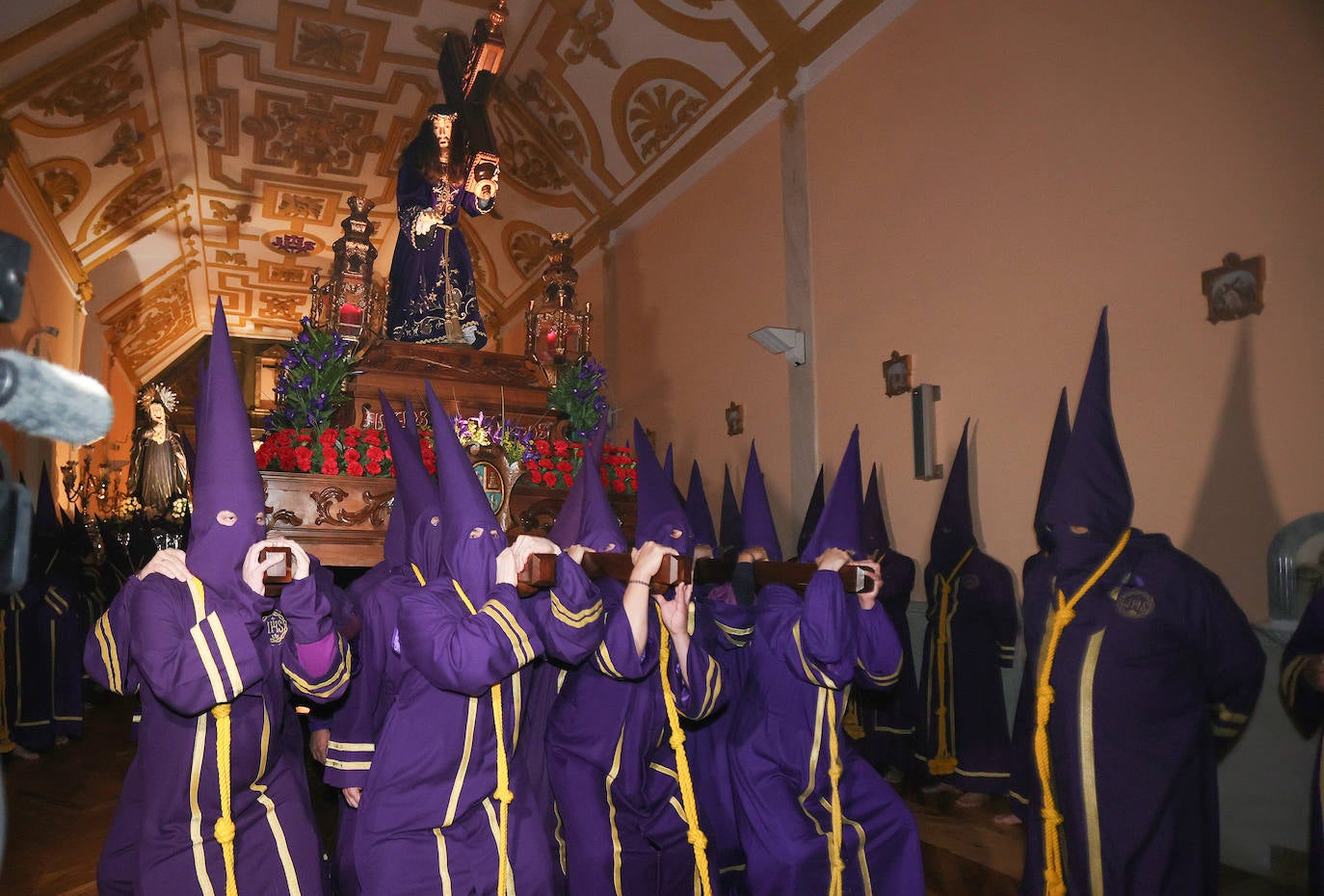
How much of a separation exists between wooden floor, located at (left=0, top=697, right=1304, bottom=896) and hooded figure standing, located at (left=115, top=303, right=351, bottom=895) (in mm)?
1137

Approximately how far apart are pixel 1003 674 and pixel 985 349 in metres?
1.98

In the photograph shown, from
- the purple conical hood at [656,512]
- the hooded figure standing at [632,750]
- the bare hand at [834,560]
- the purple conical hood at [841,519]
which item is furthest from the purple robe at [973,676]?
the hooded figure standing at [632,750]

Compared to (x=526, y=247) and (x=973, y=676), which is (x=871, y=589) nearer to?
(x=973, y=676)

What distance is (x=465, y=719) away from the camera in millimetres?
2732

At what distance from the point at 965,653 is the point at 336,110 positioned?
364 inches

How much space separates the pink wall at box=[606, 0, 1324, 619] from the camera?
4.16 metres

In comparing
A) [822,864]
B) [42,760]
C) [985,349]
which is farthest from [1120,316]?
[42,760]

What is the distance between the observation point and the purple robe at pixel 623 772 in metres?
3.23

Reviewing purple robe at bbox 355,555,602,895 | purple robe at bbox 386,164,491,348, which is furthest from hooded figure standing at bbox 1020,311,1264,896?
purple robe at bbox 386,164,491,348

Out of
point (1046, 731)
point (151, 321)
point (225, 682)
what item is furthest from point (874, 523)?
point (151, 321)

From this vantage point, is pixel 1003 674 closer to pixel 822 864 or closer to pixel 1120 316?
pixel 1120 316

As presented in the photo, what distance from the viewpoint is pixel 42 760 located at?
6.86 metres

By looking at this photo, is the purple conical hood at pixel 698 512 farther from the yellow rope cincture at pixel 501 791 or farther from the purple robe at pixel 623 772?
the yellow rope cincture at pixel 501 791

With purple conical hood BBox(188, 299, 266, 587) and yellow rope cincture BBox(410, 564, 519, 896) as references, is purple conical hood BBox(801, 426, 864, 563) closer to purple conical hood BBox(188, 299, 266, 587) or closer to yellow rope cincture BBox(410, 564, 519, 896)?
yellow rope cincture BBox(410, 564, 519, 896)
